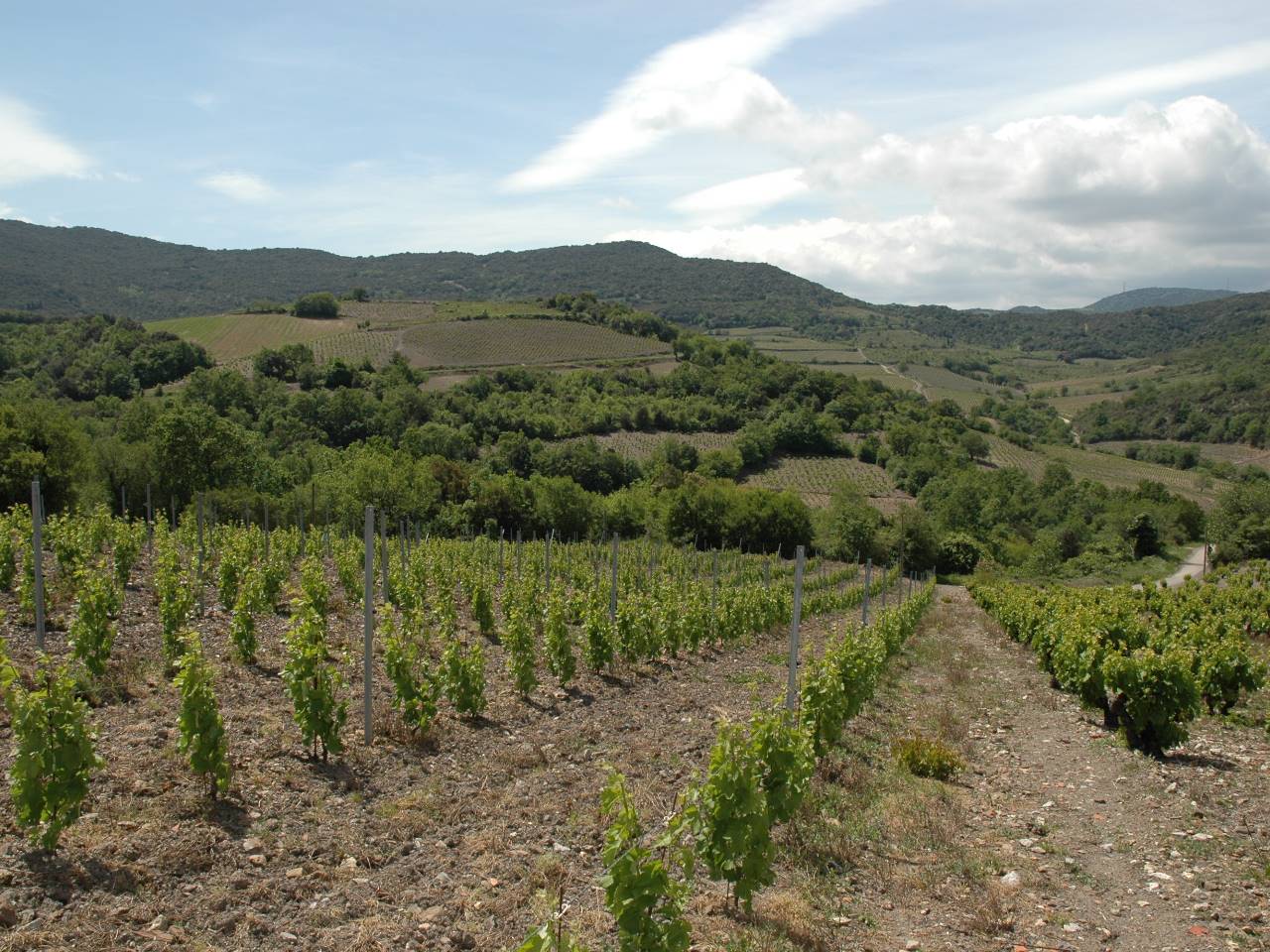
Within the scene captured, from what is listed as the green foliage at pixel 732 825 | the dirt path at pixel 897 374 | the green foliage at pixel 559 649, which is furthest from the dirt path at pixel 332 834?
the dirt path at pixel 897 374

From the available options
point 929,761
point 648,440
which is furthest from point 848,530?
point 929,761

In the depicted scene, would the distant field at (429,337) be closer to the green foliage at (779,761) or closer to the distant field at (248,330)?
the distant field at (248,330)

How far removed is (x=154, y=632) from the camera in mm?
12367

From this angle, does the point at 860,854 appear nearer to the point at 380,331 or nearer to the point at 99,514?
the point at 99,514

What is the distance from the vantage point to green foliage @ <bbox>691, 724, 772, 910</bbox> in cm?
576

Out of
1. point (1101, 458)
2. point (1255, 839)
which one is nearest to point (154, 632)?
point (1255, 839)

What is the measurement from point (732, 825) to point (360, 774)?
13.0ft

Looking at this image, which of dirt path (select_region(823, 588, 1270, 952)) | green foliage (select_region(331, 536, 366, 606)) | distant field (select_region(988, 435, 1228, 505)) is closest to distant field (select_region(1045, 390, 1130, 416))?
distant field (select_region(988, 435, 1228, 505))

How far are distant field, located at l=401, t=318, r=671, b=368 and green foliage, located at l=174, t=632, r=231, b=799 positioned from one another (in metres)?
95.3

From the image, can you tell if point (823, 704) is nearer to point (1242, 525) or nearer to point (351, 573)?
point (351, 573)

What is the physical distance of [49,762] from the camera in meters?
5.55

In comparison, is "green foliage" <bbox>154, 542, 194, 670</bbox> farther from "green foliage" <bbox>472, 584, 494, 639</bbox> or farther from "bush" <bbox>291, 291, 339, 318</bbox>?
"bush" <bbox>291, 291, 339, 318</bbox>

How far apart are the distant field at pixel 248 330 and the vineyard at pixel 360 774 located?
91.4 meters

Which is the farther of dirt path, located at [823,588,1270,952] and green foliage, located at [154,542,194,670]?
green foliage, located at [154,542,194,670]
